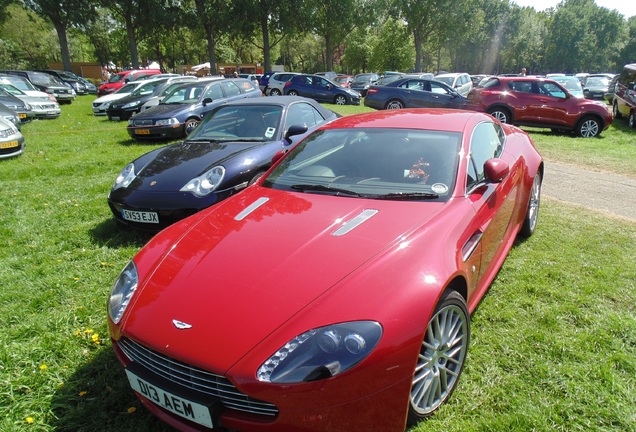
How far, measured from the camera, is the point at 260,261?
217cm

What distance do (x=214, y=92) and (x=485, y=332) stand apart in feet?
30.4

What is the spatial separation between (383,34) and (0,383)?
54642 millimetres

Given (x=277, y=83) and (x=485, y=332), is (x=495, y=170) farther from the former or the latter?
(x=277, y=83)

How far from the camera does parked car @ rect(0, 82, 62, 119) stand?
14258 mm

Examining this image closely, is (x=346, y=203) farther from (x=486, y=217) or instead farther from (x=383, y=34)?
(x=383, y=34)

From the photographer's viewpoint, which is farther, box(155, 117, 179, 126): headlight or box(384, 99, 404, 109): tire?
box(384, 99, 404, 109): tire

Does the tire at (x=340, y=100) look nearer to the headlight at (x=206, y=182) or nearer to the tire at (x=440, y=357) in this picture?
the headlight at (x=206, y=182)

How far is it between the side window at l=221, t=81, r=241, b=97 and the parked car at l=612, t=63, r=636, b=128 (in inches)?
443

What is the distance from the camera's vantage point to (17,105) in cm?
1298

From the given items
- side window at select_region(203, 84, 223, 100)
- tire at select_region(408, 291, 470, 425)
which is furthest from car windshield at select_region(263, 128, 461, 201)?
side window at select_region(203, 84, 223, 100)

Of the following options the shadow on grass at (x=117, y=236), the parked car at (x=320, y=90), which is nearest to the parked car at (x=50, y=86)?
the parked car at (x=320, y=90)

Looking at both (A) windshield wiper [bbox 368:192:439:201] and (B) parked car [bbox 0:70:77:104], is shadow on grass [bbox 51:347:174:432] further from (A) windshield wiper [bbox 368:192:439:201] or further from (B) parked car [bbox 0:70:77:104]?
(B) parked car [bbox 0:70:77:104]

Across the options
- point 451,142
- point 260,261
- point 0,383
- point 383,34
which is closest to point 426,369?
point 260,261

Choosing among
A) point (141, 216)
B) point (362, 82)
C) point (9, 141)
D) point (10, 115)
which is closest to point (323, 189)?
point (141, 216)
